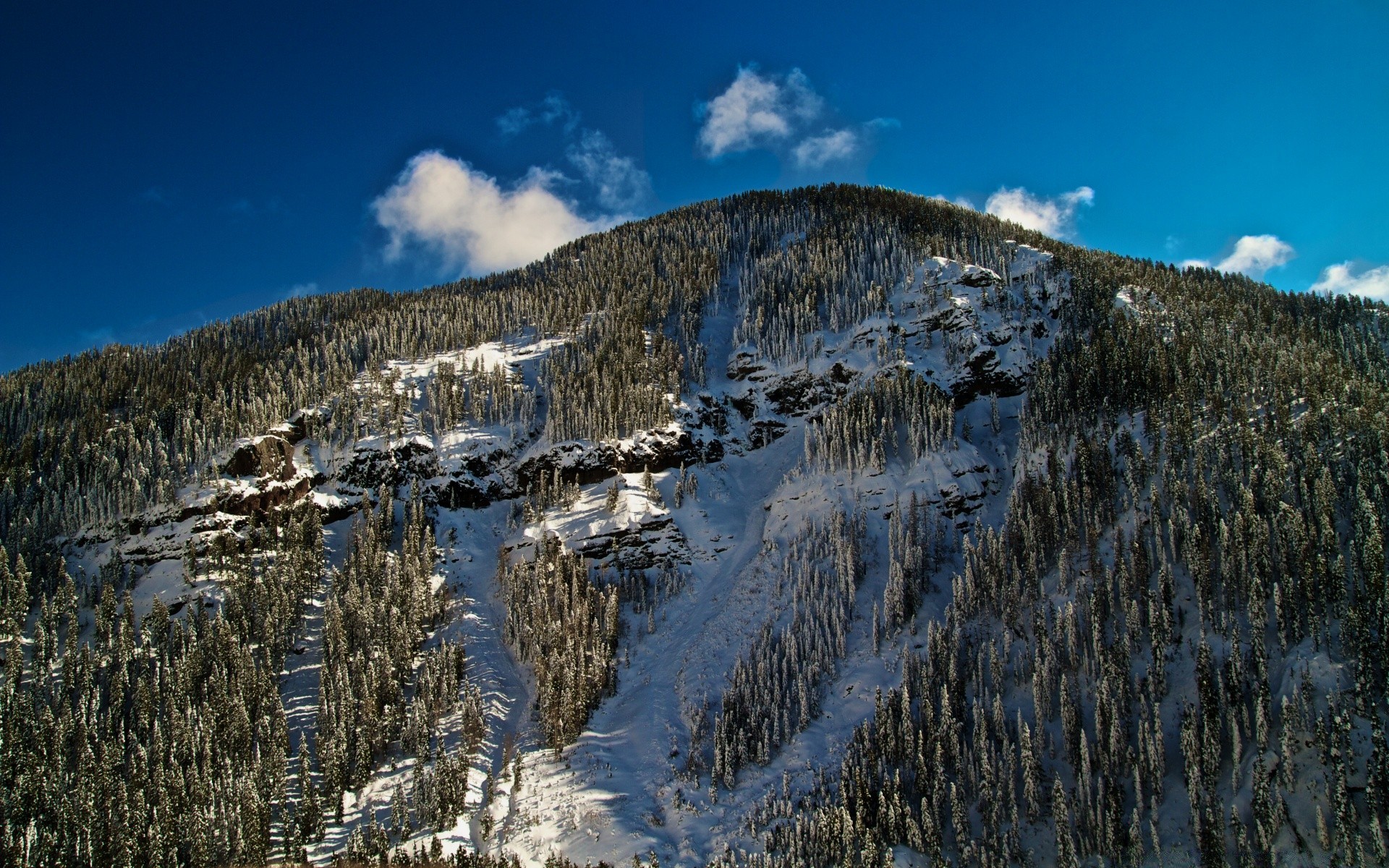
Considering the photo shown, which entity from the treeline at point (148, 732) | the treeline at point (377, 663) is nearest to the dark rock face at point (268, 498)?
the treeline at point (377, 663)

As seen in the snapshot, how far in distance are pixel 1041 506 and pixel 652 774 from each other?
215 ft

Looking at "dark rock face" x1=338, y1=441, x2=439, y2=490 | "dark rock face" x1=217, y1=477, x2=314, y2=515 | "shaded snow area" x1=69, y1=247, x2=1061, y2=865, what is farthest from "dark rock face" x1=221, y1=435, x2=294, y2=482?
"dark rock face" x1=338, y1=441, x2=439, y2=490

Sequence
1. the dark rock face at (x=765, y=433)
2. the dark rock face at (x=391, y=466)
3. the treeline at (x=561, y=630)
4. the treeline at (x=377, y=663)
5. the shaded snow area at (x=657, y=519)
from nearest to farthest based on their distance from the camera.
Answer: the shaded snow area at (x=657, y=519) → the treeline at (x=377, y=663) → the treeline at (x=561, y=630) → the dark rock face at (x=391, y=466) → the dark rock face at (x=765, y=433)

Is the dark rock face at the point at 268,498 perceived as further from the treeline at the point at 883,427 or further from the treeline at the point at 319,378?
the treeline at the point at 883,427

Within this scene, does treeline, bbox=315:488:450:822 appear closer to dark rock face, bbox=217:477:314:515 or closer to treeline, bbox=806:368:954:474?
dark rock face, bbox=217:477:314:515

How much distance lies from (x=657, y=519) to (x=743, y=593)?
1021 inches

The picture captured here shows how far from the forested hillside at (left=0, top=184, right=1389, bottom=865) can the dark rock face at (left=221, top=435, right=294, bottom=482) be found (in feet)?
2.22

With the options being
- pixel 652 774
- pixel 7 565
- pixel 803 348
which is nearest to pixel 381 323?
pixel 7 565

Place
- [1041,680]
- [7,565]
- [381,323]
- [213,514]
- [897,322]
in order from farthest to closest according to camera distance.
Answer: [381,323]
[897,322]
[213,514]
[7,565]
[1041,680]

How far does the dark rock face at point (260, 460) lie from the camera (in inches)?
5369

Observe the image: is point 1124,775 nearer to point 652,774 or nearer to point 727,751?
point 727,751

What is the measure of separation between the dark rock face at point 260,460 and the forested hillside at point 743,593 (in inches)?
26.6

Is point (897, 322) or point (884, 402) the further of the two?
point (897, 322)

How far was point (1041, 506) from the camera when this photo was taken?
101m
